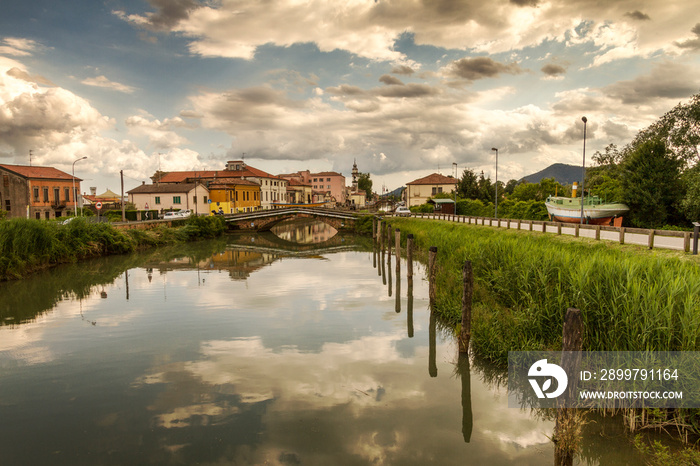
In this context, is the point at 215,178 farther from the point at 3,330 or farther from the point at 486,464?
the point at 486,464

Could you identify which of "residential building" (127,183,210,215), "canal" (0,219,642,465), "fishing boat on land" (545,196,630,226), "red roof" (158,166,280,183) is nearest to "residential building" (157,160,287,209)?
"red roof" (158,166,280,183)

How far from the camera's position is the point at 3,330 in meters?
14.2

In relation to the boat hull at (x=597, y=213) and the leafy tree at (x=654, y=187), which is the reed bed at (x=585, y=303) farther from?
the leafy tree at (x=654, y=187)

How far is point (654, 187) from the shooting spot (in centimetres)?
3619

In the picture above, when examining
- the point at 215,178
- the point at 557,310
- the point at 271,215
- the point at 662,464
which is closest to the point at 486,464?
the point at 662,464

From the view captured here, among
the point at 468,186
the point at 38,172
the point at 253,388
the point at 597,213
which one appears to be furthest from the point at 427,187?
the point at 253,388

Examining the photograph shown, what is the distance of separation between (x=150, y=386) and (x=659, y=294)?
1067 centimetres

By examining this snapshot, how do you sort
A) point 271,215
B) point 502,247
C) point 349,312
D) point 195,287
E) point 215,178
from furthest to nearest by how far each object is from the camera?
point 215,178 < point 271,215 < point 195,287 < point 349,312 < point 502,247

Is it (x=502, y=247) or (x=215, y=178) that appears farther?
(x=215, y=178)

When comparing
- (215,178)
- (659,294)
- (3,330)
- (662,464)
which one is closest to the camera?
(662,464)

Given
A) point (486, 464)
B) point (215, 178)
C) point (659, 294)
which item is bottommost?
point (486, 464)

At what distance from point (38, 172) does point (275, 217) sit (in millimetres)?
30188

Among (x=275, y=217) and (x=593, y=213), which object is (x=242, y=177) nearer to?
(x=275, y=217)

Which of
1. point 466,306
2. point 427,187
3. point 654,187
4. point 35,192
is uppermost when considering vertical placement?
point 427,187
